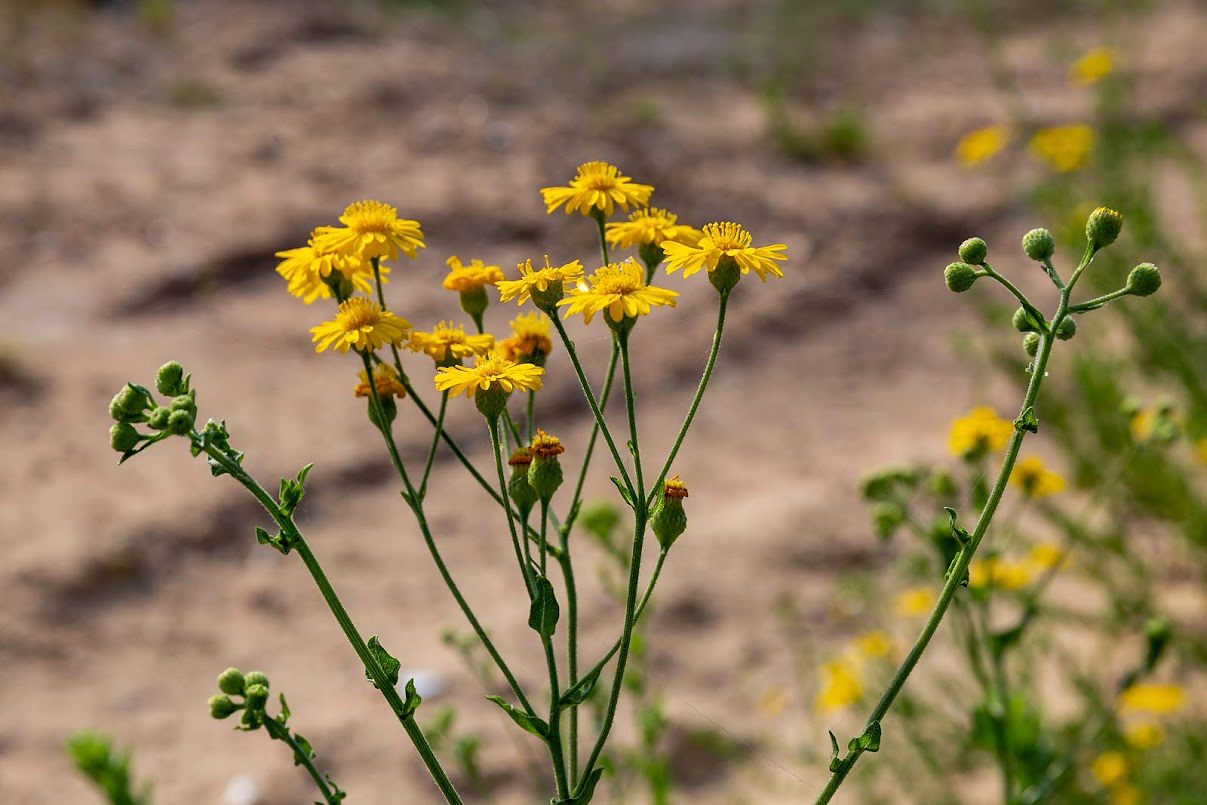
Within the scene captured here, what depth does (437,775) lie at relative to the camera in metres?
1.34

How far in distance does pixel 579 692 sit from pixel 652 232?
2.17 feet

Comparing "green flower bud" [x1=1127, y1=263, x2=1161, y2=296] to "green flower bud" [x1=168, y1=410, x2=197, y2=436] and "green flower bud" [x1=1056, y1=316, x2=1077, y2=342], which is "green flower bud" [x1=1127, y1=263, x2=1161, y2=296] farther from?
"green flower bud" [x1=168, y1=410, x2=197, y2=436]

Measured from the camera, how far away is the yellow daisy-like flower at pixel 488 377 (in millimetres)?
1397

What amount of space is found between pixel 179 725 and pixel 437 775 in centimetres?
294

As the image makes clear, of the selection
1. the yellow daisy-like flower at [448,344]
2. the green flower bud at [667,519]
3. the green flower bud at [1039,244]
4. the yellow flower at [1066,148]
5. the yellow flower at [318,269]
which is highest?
the yellow flower at [1066,148]

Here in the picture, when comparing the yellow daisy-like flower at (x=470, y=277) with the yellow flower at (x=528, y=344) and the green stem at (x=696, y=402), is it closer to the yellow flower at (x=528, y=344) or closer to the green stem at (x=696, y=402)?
the yellow flower at (x=528, y=344)

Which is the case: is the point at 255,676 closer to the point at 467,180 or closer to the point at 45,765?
the point at 45,765

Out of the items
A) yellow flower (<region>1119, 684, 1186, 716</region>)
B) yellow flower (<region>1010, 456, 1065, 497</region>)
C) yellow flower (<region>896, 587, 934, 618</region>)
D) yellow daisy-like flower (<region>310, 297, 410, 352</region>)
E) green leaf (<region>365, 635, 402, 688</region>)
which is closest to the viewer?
green leaf (<region>365, 635, 402, 688</region>)

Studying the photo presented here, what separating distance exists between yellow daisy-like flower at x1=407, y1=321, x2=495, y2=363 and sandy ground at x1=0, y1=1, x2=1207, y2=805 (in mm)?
2438

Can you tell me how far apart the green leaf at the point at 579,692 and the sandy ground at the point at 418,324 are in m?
2.36

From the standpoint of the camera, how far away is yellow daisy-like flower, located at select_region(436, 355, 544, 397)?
1.40m

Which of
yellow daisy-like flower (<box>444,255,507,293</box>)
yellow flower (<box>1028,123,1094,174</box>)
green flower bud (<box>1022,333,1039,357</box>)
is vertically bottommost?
green flower bud (<box>1022,333,1039,357</box>)

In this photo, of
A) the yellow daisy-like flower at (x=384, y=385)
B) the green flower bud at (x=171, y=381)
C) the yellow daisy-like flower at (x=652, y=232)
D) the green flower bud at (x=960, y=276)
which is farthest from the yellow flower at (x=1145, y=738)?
the green flower bud at (x=171, y=381)

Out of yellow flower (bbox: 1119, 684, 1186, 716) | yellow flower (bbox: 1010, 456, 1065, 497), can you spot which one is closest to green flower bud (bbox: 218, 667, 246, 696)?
yellow flower (bbox: 1010, 456, 1065, 497)
